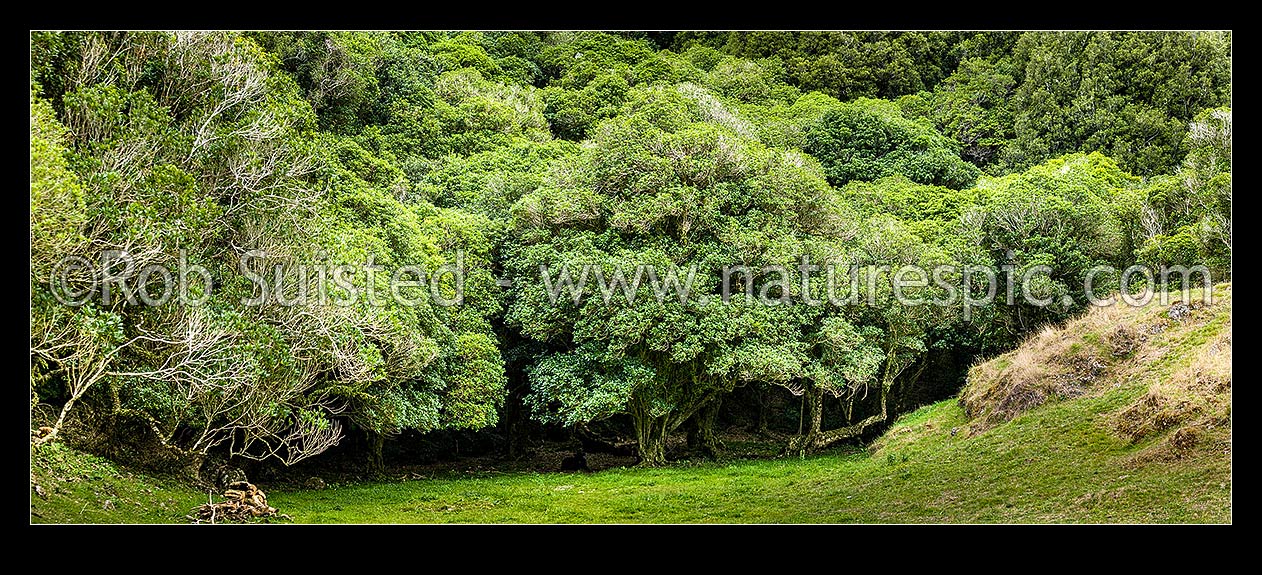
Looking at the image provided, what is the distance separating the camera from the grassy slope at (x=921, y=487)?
1247 centimetres

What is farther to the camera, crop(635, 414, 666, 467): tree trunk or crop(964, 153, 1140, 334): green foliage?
crop(964, 153, 1140, 334): green foliage

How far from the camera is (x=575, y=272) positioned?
2155cm

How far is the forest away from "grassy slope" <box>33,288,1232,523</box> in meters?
0.19

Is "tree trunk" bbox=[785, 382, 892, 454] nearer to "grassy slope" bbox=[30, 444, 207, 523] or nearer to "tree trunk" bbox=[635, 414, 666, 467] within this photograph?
"tree trunk" bbox=[635, 414, 666, 467]

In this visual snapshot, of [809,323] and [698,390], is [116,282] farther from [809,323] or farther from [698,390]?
[809,323]

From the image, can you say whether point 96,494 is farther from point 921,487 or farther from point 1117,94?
point 1117,94

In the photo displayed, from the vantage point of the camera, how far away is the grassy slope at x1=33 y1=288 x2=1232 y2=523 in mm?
12469

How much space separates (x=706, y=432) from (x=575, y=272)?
7266 millimetres

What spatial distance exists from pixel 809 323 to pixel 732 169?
472cm

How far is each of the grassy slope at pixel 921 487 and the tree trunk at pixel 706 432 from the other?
9.04ft

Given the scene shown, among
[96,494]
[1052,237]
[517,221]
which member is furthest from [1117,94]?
[96,494]

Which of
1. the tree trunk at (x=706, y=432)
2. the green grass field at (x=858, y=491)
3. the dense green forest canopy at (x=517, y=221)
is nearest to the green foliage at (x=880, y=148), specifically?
the dense green forest canopy at (x=517, y=221)

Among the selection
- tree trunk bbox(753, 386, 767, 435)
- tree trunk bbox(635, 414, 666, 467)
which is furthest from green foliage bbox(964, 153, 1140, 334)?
tree trunk bbox(635, 414, 666, 467)
